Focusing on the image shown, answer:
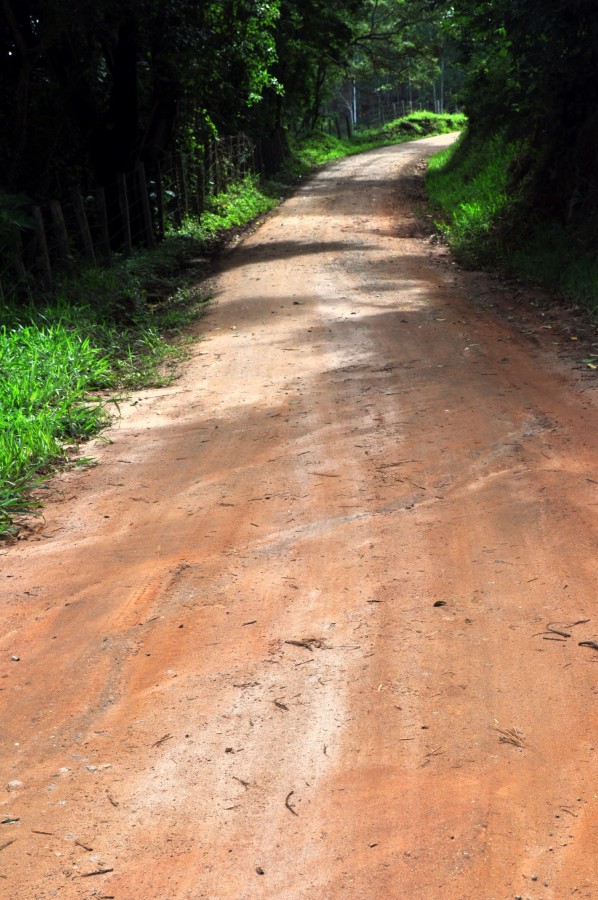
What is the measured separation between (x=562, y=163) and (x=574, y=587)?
34.0ft

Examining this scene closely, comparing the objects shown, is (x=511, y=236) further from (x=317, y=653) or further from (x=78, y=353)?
(x=317, y=653)

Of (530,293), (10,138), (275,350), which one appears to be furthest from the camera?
(10,138)

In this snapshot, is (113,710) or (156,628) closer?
(113,710)

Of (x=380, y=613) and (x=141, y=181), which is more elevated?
(x=141, y=181)

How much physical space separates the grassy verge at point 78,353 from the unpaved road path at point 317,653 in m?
0.35

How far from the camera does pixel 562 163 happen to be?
12773 mm

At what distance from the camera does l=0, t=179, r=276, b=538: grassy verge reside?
627 centimetres

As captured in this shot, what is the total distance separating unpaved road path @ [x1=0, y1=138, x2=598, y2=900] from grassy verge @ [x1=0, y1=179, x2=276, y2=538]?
350 mm

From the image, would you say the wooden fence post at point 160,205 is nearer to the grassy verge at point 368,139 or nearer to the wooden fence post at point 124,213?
the wooden fence post at point 124,213

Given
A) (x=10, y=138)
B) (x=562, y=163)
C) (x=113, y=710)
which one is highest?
(x=10, y=138)

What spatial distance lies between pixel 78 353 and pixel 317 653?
230 inches

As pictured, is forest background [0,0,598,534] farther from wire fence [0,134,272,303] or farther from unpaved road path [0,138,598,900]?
unpaved road path [0,138,598,900]

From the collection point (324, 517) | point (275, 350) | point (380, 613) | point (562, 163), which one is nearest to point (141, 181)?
point (562, 163)

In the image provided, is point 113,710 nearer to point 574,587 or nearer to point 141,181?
point 574,587
